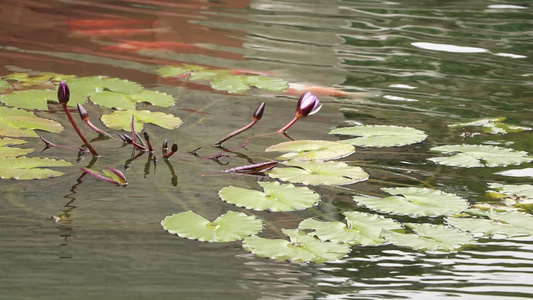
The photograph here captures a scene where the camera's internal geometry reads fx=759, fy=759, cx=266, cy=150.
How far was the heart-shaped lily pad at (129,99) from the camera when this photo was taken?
181cm

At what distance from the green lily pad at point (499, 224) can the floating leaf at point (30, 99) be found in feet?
3.35

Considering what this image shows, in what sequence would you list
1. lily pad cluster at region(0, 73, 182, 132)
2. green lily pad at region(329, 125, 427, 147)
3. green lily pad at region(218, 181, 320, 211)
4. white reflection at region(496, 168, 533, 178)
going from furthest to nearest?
lily pad cluster at region(0, 73, 182, 132), green lily pad at region(329, 125, 427, 147), white reflection at region(496, 168, 533, 178), green lily pad at region(218, 181, 320, 211)

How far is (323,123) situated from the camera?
73.5 inches

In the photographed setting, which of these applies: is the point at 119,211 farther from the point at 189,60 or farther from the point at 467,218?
the point at 189,60

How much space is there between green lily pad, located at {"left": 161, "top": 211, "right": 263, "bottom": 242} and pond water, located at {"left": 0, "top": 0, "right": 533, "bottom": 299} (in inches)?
0.6

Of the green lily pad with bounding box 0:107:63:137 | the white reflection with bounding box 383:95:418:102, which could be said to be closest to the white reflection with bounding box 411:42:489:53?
the white reflection with bounding box 383:95:418:102

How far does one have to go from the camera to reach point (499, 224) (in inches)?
48.8

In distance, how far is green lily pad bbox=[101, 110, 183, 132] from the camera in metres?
1.69

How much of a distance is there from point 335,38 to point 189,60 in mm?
659

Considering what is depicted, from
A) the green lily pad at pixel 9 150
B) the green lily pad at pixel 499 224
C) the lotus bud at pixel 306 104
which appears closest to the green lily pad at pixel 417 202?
the green lily pad at pixel 499 224

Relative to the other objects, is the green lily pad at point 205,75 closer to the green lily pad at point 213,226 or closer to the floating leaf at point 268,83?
the floating leaf at point 268,83

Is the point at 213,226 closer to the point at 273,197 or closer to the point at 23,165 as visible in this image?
the point at 273,197

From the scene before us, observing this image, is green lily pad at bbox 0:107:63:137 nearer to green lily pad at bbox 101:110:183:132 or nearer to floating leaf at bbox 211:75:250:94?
green lily pad at bbox 101:110:183:132

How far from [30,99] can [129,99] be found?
0.76 feet
